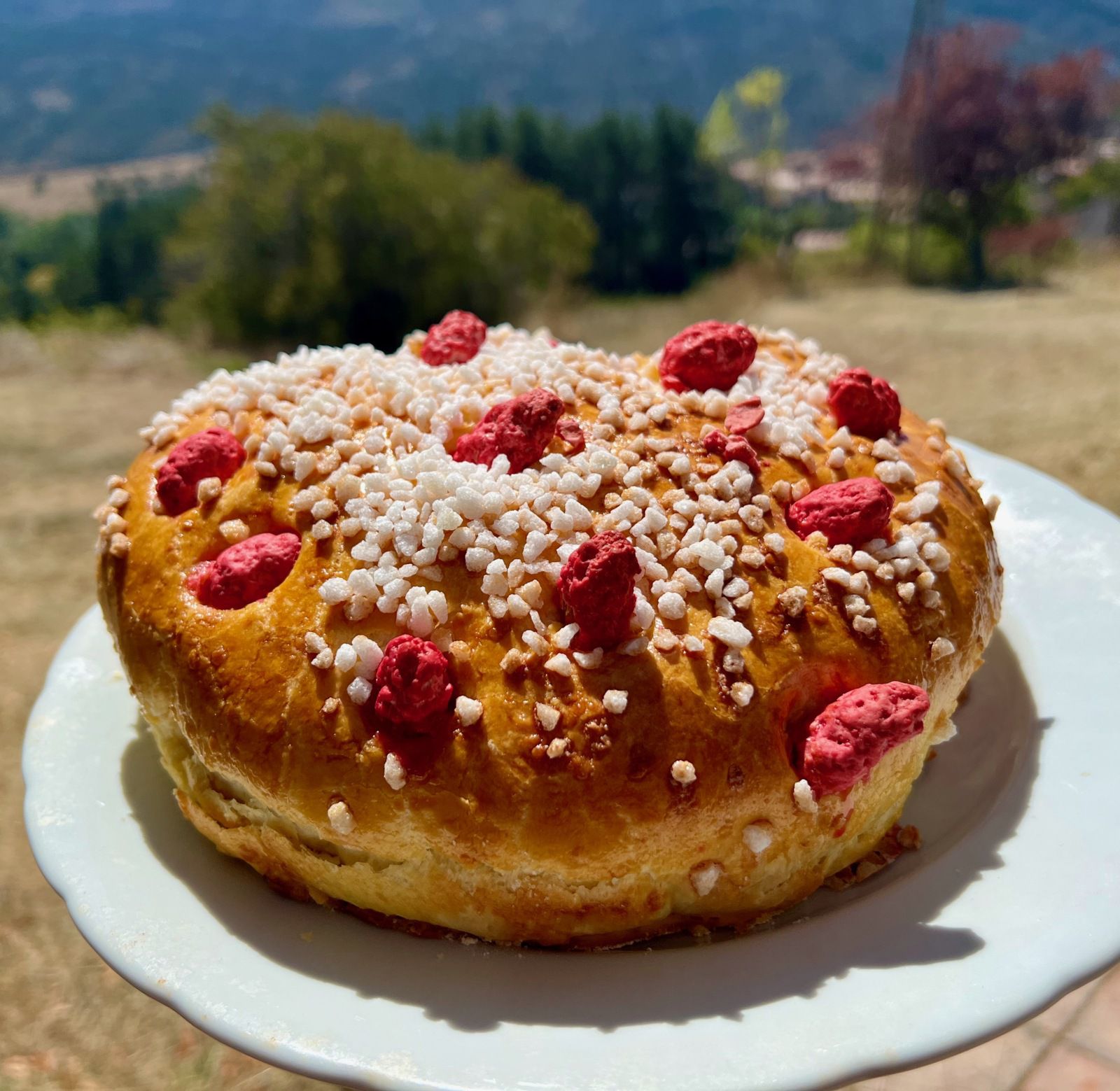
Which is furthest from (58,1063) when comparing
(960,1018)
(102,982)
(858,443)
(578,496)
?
(858,443)

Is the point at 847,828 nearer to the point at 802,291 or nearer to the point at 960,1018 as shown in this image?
the point at 960,1018

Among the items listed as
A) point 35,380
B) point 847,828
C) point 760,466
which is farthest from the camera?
point 35,380

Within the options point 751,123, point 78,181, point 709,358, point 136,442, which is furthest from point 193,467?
point 751,123

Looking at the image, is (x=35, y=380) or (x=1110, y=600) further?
(x=35, y=380)

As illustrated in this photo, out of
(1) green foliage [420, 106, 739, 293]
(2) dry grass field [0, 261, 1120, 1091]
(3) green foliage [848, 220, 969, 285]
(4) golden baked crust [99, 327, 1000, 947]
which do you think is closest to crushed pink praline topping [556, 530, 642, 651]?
(4) golden baked crust [99, 327, 1000, 947]

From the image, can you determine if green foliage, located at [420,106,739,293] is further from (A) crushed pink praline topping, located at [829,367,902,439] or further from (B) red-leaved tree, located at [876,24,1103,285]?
(A) crushed pink praline topping, located at [829,367,902,439]

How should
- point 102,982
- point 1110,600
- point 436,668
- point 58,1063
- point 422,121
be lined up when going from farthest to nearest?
point 422,121 → point 102,982 → point 58,1063 → point 1110,600 → point 436,668

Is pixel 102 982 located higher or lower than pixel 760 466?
lower
